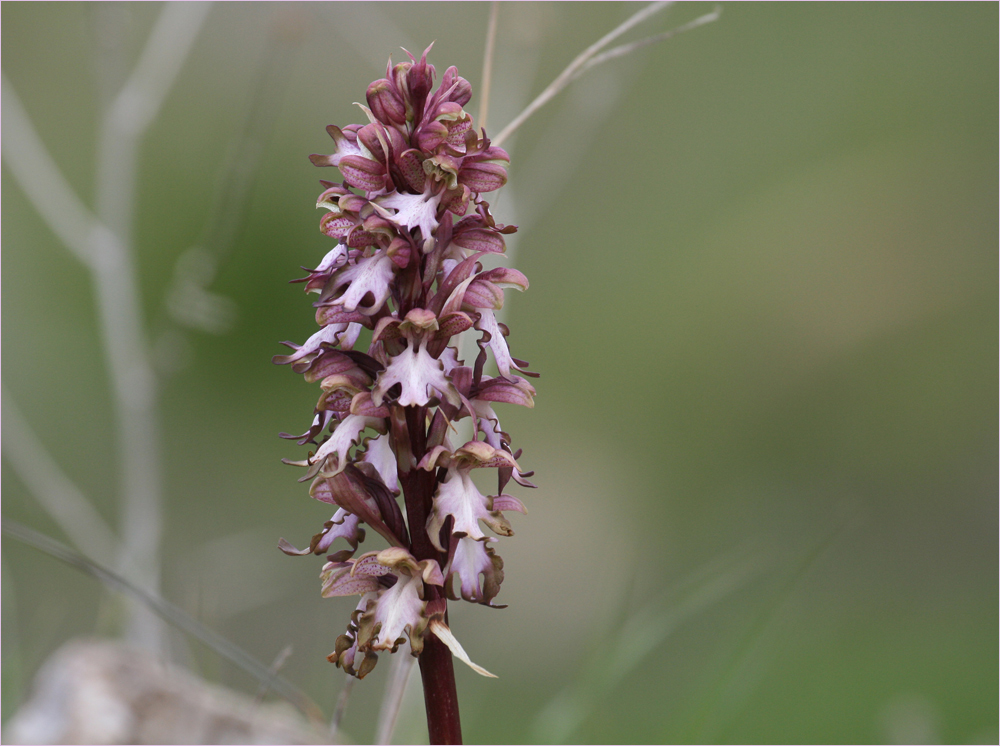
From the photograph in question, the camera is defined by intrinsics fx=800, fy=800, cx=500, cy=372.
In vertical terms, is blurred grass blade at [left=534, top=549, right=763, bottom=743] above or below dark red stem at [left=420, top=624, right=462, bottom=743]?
below

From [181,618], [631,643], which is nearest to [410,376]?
[181,618]

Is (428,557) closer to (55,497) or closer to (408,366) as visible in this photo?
(408,366)

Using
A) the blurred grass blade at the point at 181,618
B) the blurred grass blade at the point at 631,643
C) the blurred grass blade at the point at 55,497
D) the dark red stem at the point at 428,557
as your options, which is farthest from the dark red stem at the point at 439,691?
the blurred grass blade at the point at 55,497

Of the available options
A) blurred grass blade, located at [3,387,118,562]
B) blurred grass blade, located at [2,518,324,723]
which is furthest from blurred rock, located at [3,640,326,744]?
blurred grass blade, located at [3,387,118,562]

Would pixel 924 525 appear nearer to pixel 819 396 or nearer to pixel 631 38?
pixel 819 396

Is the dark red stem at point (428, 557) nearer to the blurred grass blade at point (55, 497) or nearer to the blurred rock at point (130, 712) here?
the blurred rock at point (130, 712)

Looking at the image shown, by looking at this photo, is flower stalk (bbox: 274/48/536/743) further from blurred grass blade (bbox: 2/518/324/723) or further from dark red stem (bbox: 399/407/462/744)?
blurred grass blade (bbox: 2/518/324/723)
